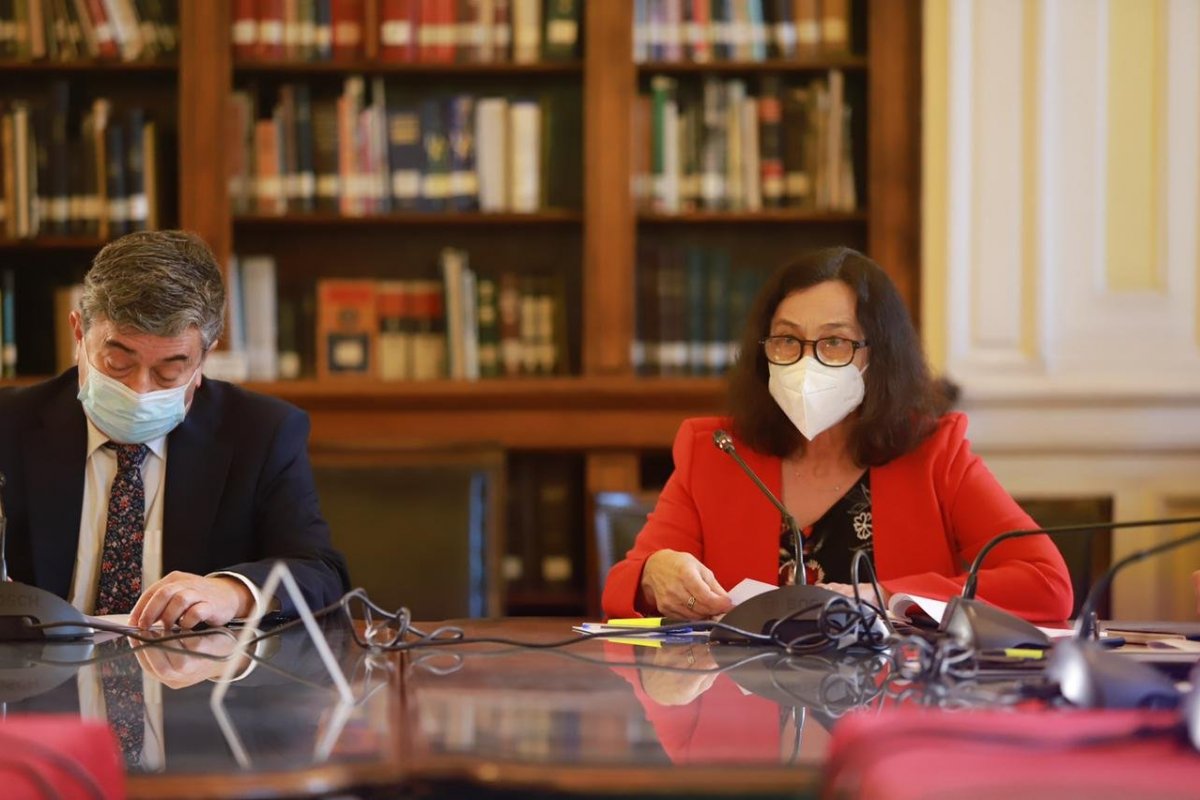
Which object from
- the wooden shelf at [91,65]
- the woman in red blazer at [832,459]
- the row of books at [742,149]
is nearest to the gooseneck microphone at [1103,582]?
the woman in red blazer at [832,459]

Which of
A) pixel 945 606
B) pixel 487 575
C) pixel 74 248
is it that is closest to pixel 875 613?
pixel 945 606

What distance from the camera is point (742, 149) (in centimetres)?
353

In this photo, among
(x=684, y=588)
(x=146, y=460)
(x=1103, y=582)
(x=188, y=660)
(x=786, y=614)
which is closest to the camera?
(x=1103, y=582)

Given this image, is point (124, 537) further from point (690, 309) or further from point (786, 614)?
point (690, 309)

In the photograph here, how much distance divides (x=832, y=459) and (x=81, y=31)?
2.35m

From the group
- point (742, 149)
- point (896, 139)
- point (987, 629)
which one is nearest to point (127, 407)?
point (987, 629)

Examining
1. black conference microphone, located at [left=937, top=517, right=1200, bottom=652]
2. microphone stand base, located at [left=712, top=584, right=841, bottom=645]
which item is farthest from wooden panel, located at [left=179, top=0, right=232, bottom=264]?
black conference microphone, located at [left=937, top=517, right=1200, bottom=652]

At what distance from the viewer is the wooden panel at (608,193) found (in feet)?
11.3

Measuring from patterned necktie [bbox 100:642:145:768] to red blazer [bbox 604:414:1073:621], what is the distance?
0.74 m

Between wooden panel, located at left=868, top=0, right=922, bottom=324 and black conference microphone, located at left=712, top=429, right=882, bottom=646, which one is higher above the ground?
wooden panel, located at left=868, top=0, right=922, bottom=324

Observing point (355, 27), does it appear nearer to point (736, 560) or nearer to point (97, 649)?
point (736, 560)

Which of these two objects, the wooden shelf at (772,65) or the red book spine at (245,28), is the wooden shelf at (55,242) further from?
the wooden shelf at (772,65)

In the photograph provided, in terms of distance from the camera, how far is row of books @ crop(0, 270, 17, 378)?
3553 millimetres

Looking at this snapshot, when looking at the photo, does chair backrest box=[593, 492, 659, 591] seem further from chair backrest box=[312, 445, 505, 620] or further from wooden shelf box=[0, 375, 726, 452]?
wooden shelf box=[0, 375, 726, 452]
